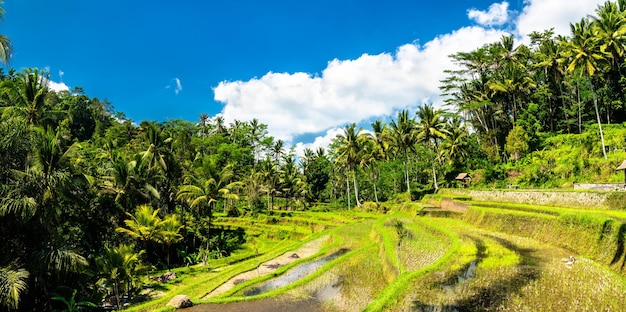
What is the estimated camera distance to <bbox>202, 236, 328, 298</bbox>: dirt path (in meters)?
17.6

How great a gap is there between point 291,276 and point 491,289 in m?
10.2

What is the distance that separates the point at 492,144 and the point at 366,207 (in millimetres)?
18384

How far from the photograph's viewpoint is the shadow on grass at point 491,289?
9961 mm

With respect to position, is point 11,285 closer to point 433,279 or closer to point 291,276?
point 291,276

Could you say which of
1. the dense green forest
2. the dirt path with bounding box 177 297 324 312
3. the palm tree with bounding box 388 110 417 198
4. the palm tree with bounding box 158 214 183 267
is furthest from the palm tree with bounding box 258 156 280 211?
the dirt path with bounding box 177 297 324 312

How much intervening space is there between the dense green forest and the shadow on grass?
14.4m

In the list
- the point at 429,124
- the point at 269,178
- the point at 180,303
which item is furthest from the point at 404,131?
the point at 180,303

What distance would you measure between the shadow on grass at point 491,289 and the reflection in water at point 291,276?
25.6ft

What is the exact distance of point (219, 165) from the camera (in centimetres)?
5903

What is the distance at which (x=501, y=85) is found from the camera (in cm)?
4219

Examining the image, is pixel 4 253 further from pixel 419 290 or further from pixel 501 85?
pixel 501 85

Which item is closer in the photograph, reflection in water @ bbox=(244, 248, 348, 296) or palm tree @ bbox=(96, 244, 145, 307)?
reflection in water @ bbox=(244, 248, 348, 296)

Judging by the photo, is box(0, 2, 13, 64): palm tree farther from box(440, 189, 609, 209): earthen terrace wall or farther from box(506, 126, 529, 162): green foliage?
box(506, 126, 529, 162): green foliage

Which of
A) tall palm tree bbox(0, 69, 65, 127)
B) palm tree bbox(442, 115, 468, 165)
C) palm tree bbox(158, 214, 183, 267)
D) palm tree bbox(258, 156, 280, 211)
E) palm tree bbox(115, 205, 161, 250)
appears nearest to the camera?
tall palm tree bbox(0, 69, 65, 127)
